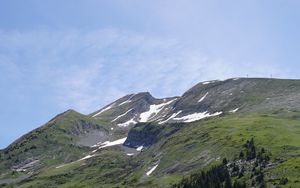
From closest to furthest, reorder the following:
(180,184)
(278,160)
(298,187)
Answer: (298,187) < (278,160) < (180,184)

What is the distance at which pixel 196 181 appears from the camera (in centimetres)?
18325

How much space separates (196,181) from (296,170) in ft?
128

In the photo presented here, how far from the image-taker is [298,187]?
474ft

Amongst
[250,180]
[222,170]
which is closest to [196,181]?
[222,170]

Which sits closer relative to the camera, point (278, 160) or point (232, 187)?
point (232, 187)

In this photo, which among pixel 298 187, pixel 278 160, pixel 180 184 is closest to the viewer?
pixel 298 187

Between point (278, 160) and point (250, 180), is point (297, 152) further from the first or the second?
point (250, 180)

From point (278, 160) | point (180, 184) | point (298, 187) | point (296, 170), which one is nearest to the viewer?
point (298, 187)

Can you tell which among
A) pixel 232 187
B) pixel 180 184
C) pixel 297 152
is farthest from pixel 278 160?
pixel 180 184

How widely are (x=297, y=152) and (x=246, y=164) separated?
1947 centimetres

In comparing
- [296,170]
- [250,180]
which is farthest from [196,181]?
[296,170]

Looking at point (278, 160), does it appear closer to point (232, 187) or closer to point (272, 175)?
point (272, 175)

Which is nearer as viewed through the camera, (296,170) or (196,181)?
(296,170)

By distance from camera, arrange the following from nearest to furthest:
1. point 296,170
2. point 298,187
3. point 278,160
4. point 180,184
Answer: point 298,187 < point 296,170 < point 278,160 < point 180,184
